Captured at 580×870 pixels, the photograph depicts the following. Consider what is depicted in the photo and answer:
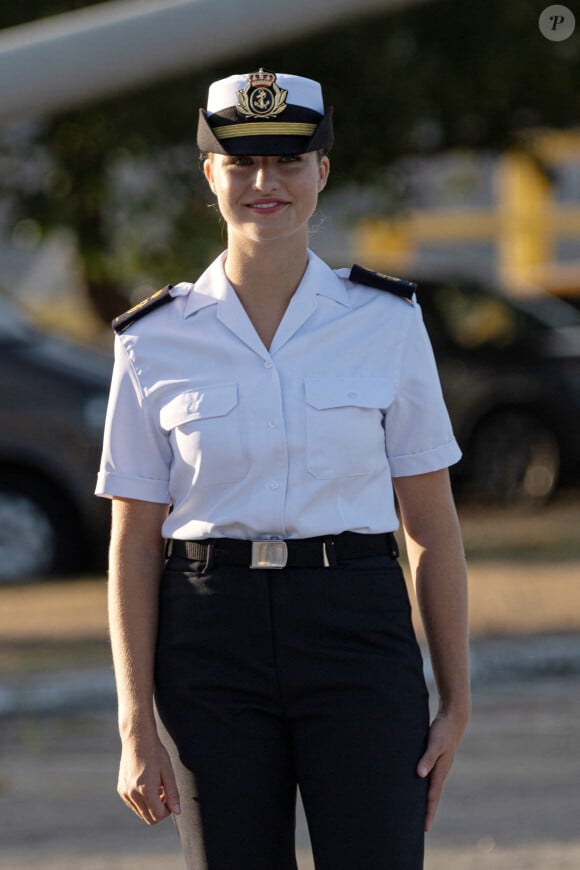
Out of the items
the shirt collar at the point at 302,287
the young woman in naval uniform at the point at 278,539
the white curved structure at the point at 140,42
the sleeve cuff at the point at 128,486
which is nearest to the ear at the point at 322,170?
the young woman in naval uniform at the point at 278,539

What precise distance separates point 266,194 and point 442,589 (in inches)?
29.3

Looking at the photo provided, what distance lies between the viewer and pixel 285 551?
284 cm

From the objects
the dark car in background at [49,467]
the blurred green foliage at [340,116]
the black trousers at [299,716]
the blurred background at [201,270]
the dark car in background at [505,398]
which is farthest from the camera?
the dark car in background at [505,398]

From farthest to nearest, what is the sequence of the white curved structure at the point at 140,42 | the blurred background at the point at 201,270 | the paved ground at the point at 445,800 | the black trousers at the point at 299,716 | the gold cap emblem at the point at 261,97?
the white curved structure at the point at 140,42, the blurred background at the point at 201,270, the paved ground at the point at 445,800, the gold cap emblem at the point at 261,97, the black trousers at the point at 299,716

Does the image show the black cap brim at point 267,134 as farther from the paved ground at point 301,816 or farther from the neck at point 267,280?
the paved ground at point 301,816

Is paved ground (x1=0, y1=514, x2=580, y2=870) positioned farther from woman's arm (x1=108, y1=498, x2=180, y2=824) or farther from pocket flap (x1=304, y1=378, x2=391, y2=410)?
pocket flap (x1=304, y1=378, x2=391, y2=410)

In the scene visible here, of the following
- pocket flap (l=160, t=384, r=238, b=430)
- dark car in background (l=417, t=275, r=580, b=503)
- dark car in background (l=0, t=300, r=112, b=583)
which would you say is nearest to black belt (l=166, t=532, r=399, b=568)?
pocket flap (l=160, t=384, r=238, b=430)

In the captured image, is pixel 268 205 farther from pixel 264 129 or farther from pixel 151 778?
pixel 151 778

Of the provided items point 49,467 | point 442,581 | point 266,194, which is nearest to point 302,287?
point 266,194

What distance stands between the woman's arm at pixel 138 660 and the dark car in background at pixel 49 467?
691 cm

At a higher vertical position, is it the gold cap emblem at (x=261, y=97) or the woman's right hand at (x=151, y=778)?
the gold cap emblem at (x=261, y=97)

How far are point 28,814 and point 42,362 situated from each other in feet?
15.5

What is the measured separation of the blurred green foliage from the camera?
11.1 metres

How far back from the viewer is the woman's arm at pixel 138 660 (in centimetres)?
289
